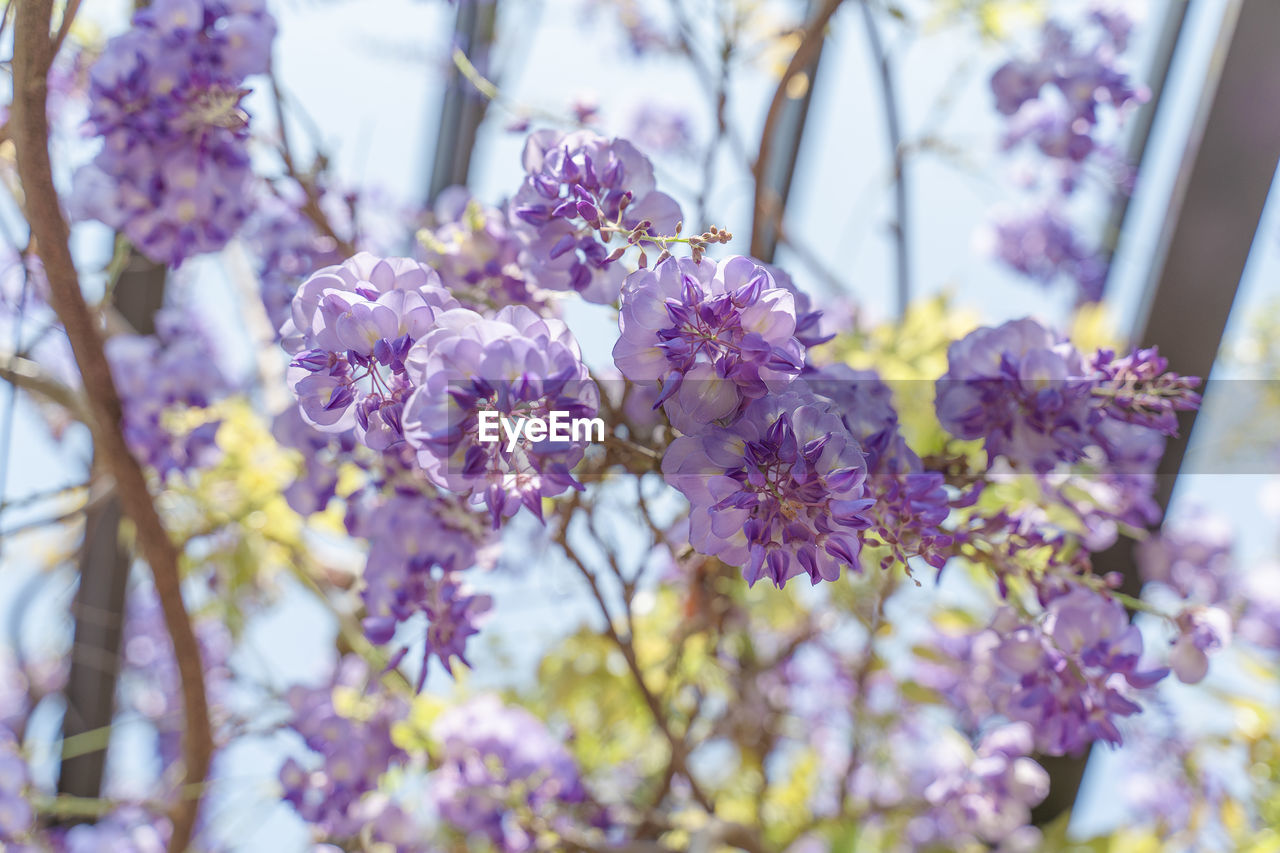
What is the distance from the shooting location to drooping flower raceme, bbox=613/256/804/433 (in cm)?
39

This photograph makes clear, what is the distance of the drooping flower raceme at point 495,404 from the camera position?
37cm

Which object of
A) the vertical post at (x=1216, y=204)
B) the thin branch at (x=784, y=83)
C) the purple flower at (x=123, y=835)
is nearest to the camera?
the thin branch at (x=784, y=83)

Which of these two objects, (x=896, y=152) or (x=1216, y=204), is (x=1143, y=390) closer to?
(x=1216, y=204)

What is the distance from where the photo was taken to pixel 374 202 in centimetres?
160

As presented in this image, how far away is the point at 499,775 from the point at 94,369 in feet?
1.81

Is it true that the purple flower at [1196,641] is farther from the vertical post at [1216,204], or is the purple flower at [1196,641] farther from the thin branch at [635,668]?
the vertical post at [1216,204]

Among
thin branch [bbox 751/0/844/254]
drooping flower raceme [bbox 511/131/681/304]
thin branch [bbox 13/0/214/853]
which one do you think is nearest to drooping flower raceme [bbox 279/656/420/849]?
thin branch [bbox 13/0/214/853]

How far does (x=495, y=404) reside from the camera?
37 cm

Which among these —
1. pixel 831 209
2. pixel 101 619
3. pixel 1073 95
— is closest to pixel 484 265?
pixel 1073 95

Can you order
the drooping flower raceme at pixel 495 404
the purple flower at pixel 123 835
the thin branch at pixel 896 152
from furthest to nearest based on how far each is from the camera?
the thin branch at pixel 896 152 → the purple flower at pixel 123 835 → the drooping flower raceme at pixel 495 404

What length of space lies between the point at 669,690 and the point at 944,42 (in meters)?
1.06

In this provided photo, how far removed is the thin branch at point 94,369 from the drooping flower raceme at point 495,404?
0.41m

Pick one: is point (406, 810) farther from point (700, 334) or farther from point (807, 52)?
point (807, 52)

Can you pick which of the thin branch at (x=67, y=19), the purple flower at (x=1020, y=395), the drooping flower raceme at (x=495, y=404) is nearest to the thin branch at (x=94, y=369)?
the thin branch at (x=67, y=19)
